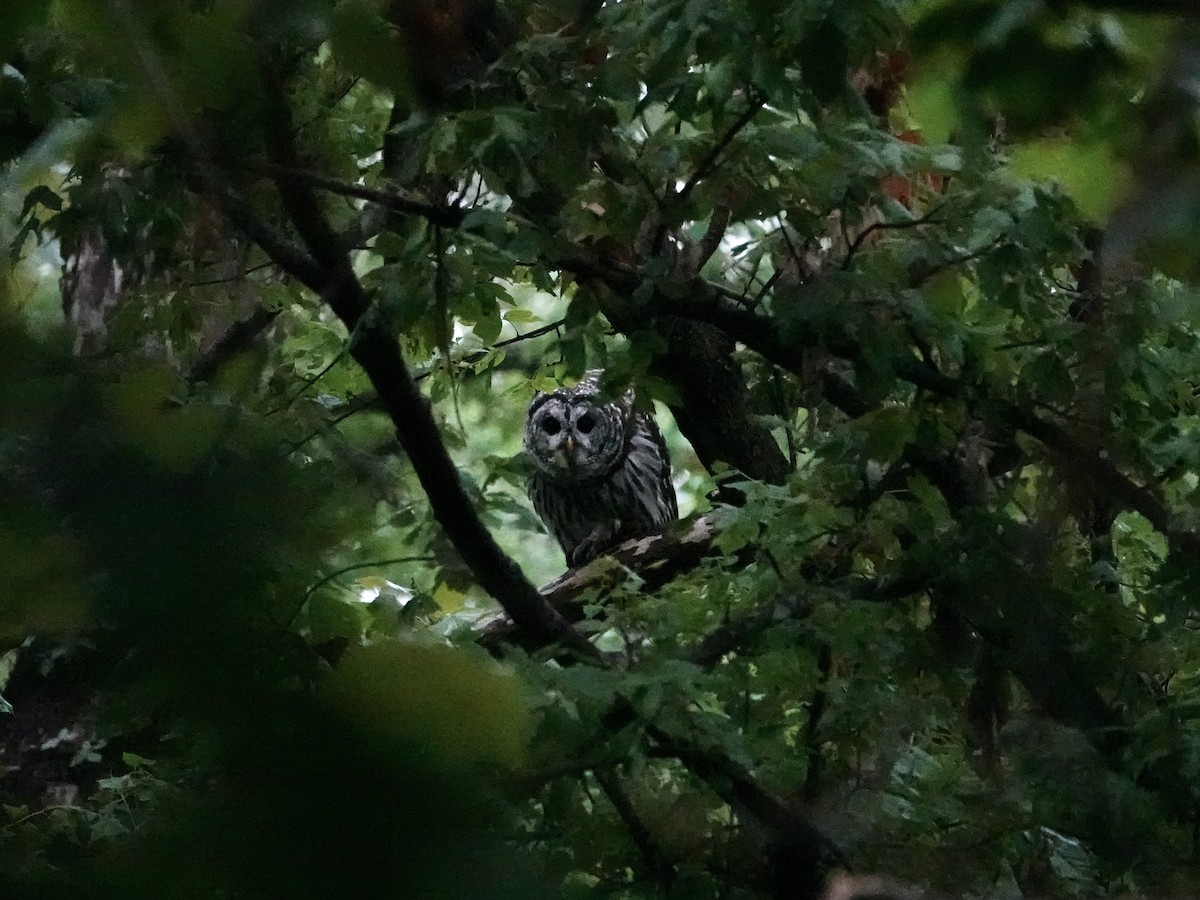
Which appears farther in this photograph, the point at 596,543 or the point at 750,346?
the point at 596,543

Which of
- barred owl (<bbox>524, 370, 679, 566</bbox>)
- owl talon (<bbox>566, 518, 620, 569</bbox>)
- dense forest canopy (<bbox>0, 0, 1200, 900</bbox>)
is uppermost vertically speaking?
barred owl (<bbox>524, 370, 679, 566</bbox>)

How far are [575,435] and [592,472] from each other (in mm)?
197

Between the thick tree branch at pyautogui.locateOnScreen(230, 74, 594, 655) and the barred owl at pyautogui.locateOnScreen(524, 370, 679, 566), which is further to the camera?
the barred owl at pyautogui.locateOnScreen(524, 370, 679, 566)

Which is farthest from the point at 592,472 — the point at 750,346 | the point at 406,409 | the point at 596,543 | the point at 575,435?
the point at 406,409

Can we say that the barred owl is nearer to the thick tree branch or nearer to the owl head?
the owl head

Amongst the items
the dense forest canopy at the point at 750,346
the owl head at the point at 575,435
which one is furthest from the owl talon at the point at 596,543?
the dense forest canopy at the point at 750,346

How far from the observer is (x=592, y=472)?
20.3 ft

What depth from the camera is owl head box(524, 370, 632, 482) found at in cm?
616

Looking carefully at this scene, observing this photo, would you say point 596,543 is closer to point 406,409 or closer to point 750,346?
point 750,346

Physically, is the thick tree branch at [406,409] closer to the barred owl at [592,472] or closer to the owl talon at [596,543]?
the owl talon at [596,543]

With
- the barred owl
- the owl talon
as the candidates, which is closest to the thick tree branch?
the owl talon

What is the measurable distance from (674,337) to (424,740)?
10.0ft

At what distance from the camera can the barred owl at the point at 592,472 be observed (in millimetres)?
6176

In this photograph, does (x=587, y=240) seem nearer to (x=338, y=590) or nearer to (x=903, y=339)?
(x=903, y=339)
